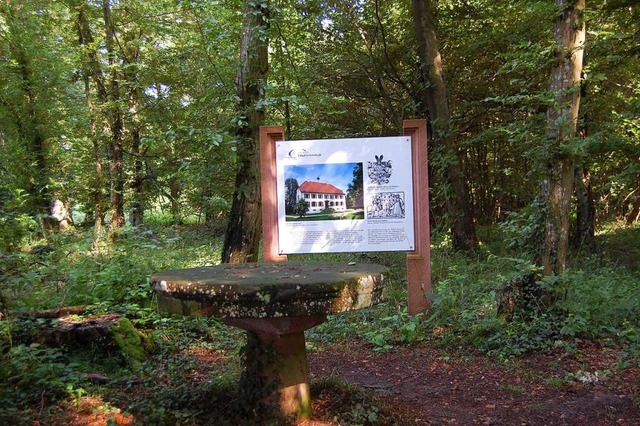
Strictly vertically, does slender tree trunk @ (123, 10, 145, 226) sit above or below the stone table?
above

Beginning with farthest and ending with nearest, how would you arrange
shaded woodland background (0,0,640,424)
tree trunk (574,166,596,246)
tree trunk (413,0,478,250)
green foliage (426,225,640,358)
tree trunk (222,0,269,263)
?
tree trunk (574,166,596,246), tree trunk (413,0,478,250), tree trunk (222,0,269,263), shaded woodland background (0,0,640,424), green foliage (426,225,640,358)

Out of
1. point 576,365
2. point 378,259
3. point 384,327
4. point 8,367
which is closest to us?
point 8,367

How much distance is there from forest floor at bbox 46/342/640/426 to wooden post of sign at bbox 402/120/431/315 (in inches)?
41.3

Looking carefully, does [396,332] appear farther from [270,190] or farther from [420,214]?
[270,190]

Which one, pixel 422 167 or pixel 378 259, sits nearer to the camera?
pixel 422 167

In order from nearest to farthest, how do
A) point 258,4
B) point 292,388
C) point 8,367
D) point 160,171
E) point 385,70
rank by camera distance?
point 292,388
point 8,367
point 258,4
point 385,70
point 160,171

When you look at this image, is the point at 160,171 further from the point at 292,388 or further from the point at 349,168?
the point at 292,388

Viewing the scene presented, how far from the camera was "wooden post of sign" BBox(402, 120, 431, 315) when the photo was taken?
6.00 m

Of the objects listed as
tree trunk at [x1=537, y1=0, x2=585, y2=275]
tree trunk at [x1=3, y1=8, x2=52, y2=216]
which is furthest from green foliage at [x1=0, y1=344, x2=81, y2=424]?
tree trunk at [x1=3, y1=8, x2=52, y2=216]

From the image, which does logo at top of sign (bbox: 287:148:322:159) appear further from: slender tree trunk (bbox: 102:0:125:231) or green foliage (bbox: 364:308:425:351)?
slender tree trunk (bbox: 102:0:125:231)

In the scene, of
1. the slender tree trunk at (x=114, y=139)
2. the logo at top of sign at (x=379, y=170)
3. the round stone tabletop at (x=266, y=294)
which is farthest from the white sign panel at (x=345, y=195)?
the slender tree trunk at (x=114, y=139)

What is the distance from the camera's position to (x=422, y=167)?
6.00m

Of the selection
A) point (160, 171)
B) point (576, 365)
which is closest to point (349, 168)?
point (576, 365)

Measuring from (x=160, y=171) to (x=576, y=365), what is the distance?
12225mm
